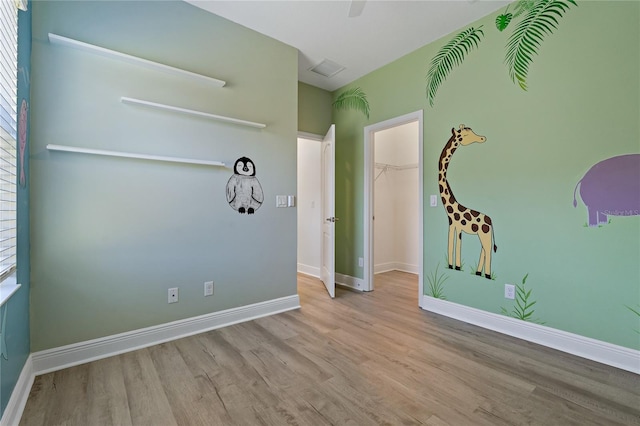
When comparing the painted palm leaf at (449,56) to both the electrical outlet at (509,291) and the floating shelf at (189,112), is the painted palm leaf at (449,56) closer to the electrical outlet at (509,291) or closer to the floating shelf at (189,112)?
the floating shelf at (189,112)

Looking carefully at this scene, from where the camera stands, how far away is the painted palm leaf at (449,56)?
265cm

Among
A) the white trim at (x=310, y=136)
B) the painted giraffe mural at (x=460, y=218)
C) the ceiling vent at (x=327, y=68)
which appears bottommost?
the painted giraffe mural at (x=460, y=218)

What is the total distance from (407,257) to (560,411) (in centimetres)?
343

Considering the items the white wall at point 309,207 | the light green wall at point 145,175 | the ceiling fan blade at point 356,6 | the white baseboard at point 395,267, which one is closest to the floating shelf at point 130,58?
the light green wall at point 145,175

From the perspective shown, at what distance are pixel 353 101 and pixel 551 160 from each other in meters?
2.42

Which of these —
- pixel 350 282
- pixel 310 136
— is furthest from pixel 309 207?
pixel 350 282

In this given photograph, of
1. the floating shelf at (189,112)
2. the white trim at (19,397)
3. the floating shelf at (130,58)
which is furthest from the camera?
the floating shelf at (189,112)

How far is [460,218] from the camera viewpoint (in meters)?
2.76

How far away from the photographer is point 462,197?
2750 millimetres

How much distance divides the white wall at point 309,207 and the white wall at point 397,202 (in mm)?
1046

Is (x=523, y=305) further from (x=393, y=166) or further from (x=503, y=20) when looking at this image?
(x=393, y=166)

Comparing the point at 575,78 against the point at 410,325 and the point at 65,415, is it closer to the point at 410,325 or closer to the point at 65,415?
the point at 410,325

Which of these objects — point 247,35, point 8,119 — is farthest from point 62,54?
point 247,35

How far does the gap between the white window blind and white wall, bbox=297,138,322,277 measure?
3216 millimetres
